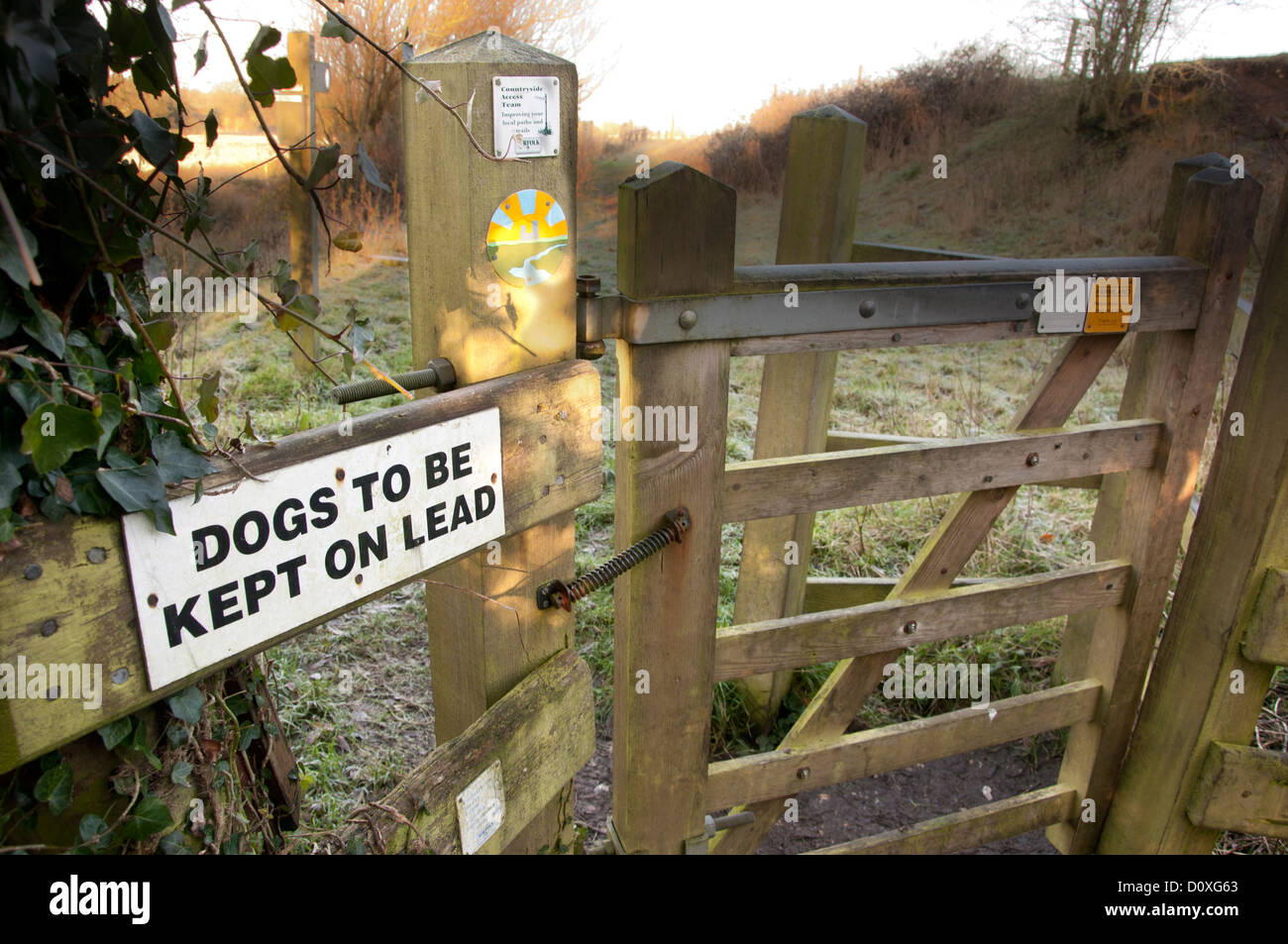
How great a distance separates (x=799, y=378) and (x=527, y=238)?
1.63 m

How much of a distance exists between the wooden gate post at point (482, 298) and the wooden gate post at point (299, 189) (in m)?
4.36

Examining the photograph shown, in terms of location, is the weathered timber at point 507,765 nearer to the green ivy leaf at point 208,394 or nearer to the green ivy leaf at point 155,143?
the green ivy leaf at point 208,394

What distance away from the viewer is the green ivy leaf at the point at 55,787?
0.85 m

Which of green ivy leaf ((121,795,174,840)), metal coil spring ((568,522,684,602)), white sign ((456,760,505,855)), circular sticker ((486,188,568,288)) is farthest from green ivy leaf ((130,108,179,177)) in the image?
white sign ((456,760,505,855))

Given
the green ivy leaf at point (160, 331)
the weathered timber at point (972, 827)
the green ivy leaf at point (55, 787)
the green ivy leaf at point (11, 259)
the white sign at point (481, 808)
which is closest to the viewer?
the green ivy leaf at point (11, 259)

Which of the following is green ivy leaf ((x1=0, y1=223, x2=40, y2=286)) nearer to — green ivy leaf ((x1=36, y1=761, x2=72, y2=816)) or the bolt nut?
green ivy leaf ((x1=36, y1=761, x2=72, y2=816))

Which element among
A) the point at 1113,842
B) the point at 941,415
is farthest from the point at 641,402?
the point at 941,415

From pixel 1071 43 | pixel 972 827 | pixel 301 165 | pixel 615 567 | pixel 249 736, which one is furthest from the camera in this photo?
pixel 1071 43

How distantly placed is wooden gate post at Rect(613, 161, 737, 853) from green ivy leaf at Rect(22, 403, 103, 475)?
2.93 feet

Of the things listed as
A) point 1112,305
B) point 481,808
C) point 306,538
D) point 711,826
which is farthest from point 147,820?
point 1112,305

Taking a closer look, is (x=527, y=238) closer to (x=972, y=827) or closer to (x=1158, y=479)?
(x=1158, y=479)

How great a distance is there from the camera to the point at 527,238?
127 cm

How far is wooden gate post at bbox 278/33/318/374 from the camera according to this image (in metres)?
5.46

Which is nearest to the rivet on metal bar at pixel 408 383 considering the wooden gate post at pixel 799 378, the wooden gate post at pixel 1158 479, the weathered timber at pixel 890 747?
the weathered timber at pixel 890 747
